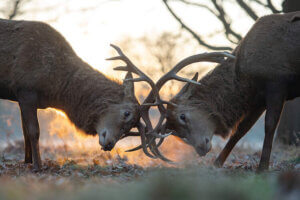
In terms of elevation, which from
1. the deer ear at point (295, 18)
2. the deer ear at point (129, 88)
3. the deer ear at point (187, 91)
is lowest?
the deer ear at point (187, 91)

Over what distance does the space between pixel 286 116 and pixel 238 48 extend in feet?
18.7

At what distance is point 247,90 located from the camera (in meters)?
6.80

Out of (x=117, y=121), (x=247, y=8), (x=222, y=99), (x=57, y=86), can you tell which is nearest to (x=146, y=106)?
(x=117, y=121)

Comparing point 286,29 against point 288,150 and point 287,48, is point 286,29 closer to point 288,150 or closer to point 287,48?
point 287,48

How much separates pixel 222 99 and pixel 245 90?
46 cm

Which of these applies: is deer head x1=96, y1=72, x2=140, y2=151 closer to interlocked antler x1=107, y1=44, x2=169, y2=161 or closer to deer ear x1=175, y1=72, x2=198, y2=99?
interlocked antler x1=107, y1=44, x2=169, y2=161

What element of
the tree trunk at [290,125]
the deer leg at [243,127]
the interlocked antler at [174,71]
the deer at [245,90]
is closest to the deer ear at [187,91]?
the deer at [245,90]

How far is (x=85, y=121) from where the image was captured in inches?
285

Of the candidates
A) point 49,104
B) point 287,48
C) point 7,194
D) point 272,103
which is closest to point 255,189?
point 7,194

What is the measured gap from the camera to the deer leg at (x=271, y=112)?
625 cm

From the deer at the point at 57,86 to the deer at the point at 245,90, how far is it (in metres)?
0.65

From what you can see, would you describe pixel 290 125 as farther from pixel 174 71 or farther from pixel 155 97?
pixel 155 97

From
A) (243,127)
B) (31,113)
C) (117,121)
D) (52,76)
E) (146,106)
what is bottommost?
(243,127)

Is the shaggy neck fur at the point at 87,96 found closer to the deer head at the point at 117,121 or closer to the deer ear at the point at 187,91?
the deer head at the point at 117,121
